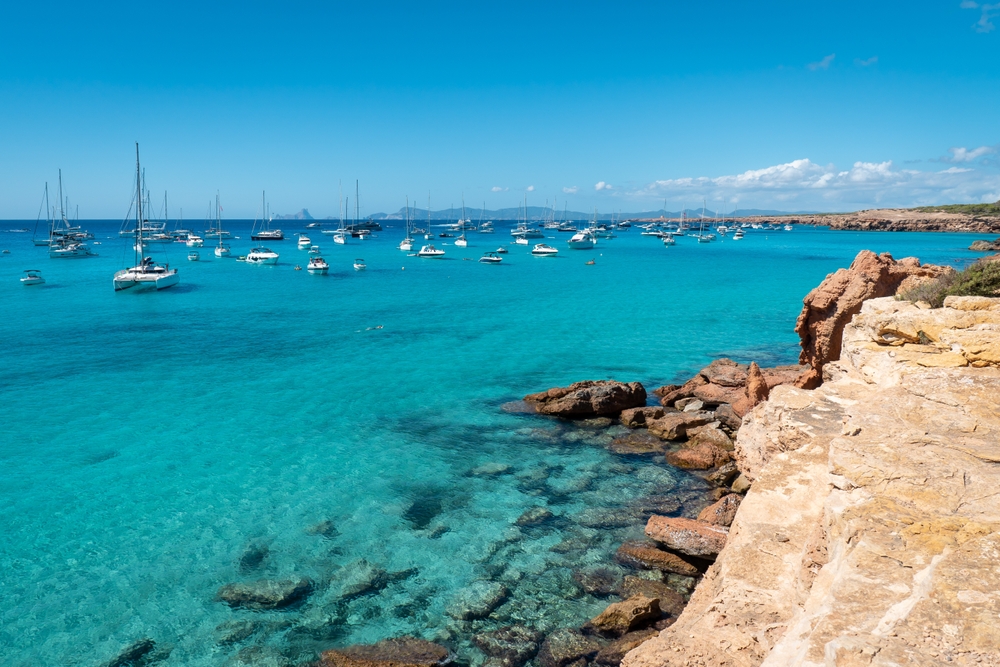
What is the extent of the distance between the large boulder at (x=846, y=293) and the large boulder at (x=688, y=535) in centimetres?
882

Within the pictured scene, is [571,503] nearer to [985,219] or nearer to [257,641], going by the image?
[257,641]

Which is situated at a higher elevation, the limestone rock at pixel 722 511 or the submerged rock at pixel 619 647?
the limestone rock at pixel 722 511

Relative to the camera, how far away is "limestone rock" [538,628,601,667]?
977 cm

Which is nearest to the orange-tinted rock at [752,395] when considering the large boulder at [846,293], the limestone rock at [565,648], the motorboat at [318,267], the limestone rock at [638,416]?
the large boulder at [846,293]

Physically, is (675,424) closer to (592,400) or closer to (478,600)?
(592,400)

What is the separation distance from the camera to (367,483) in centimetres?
1614

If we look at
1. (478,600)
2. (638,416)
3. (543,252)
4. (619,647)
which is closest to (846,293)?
(638,416)

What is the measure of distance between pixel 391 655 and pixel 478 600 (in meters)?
2.03

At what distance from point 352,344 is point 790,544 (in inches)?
1062

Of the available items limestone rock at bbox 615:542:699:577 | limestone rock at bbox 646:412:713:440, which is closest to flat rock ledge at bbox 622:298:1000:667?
limestone rock at bbox 615:542:699:577

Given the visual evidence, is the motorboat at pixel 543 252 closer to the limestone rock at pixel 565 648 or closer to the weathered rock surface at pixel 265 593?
the weathered rock surface at pixel 265 593

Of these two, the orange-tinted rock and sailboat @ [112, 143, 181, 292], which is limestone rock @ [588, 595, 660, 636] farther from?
sailboat @ [112, 143, 181, 292]

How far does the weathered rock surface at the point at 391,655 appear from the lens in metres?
9.64

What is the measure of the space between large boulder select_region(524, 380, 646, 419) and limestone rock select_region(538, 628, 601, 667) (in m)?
10.7
